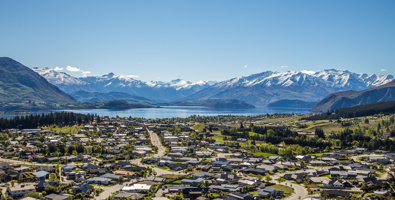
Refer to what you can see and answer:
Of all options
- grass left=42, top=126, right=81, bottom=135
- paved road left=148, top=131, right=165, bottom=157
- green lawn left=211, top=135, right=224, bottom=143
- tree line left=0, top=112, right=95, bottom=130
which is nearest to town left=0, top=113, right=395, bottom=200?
paved road left=148, top=131, right=165, bottom=157

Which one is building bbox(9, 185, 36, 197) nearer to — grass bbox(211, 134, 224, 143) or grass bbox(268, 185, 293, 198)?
grass bbox(268, 185, 293, 198)

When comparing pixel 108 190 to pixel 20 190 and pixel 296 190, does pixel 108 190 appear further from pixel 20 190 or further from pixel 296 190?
pixel 296 190

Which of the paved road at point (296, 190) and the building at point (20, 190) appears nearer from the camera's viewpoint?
the building at point (20, 190)

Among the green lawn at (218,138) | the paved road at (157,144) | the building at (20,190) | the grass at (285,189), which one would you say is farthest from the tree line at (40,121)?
the grass at (285,189)

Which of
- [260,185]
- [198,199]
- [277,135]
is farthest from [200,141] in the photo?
[198,199]

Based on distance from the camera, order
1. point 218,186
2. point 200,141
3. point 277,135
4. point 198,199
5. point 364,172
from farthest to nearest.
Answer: point 277,135 → point 200,141 → point 364,172 → point 218,186 → point 198,199

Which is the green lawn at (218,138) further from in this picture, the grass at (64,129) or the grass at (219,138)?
the grass at (64,129)

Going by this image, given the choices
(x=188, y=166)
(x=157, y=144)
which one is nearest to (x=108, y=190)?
(x=188, y=166)

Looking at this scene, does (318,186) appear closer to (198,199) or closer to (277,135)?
(198,199)
